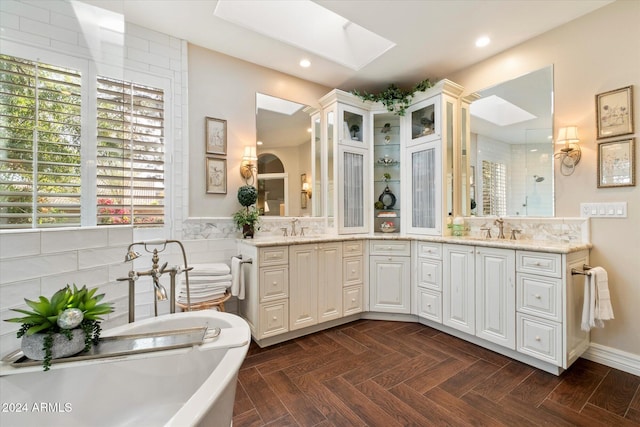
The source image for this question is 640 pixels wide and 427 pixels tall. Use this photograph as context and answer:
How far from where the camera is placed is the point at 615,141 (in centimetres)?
216

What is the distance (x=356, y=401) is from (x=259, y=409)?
0.62m

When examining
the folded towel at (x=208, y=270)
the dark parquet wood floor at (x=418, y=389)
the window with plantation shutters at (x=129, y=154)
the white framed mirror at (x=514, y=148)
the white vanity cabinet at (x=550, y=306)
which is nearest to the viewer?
the window with plantation shutters at (x=129, y=154)

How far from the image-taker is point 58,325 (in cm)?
114

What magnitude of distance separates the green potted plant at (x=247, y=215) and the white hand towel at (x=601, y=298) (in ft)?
9.34

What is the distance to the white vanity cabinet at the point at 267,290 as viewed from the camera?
2438 millimetres

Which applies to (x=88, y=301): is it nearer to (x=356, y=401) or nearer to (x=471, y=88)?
(x=356, y=401)

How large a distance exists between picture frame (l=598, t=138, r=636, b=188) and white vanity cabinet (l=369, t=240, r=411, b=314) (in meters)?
1.69

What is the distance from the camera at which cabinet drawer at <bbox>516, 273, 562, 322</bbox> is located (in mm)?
1984

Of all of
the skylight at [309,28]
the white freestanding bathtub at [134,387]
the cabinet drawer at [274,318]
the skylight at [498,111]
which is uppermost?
the skylight at [309,28]

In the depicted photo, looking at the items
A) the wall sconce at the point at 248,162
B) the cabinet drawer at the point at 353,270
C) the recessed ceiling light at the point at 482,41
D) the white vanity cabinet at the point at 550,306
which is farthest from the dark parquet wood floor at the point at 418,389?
the recessed ceiling light at the point at 482,41

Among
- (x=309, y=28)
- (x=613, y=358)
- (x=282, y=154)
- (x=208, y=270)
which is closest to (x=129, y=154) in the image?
(x=208, y=270)

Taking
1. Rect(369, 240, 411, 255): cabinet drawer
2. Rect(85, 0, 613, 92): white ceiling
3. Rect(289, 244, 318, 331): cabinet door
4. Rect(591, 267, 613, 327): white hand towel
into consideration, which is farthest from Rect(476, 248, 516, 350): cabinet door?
Rect(85, 0, 613, 92): white ceiling

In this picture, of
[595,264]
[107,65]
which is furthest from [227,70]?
[595,264]

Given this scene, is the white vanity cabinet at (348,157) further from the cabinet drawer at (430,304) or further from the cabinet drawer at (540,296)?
A: the cabinet drawer at (540,296)
